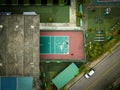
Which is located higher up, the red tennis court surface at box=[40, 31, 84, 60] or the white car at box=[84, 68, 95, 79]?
the red tennis court surface at box=[40, 31, 84, 60]

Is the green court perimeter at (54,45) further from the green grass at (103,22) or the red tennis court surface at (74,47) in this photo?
the green grass at (103,22)

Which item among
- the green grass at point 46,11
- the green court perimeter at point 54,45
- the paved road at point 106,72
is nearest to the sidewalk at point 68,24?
the green grass at point 46,11

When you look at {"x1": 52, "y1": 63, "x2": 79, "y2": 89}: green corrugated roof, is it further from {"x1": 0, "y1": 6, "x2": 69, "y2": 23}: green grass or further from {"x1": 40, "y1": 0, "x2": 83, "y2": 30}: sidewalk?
{"x1": 0, "y1": 6, "x2": 69, "y2": 23}: green grass

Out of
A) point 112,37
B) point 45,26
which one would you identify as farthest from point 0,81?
point 112,37

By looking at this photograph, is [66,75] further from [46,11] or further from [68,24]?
[46,11]

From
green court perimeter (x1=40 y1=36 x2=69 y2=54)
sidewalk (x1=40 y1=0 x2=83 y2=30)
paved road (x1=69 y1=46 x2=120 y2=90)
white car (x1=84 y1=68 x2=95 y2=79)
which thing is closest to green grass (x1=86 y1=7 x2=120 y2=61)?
sidewalk (x1=40 y1=0 x2=83 y2=30)

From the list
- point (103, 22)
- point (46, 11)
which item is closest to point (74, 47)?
point (103, 22)
